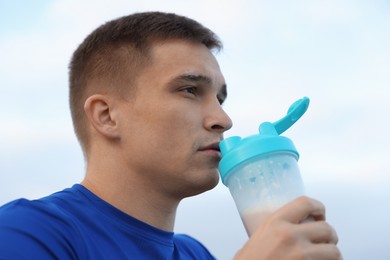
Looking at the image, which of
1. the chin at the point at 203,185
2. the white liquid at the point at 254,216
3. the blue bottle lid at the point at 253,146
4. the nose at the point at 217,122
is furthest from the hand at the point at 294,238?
the nose at the point at 217,122

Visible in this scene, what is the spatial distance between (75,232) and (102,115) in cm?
76

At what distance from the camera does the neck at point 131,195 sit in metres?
2.47

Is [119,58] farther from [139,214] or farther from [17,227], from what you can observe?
[17,227]

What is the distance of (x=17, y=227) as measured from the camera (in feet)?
6.38

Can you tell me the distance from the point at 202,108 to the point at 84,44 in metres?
1.11

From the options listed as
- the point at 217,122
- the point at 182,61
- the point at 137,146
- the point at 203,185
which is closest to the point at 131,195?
the point at 137,146

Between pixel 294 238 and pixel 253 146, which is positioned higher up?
pixel 253 146

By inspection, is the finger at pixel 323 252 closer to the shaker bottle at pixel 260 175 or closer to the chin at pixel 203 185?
the shaker bottle at pixel 260 175

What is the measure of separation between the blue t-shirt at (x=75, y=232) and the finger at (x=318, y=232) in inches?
40.5

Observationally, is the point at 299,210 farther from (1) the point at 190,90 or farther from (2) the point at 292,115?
(1) the point at 190,90

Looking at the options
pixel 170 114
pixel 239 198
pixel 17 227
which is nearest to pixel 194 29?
pixel 170 114

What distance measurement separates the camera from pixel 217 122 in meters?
2.40

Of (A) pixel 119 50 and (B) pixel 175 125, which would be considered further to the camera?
(A) pixel 119 50

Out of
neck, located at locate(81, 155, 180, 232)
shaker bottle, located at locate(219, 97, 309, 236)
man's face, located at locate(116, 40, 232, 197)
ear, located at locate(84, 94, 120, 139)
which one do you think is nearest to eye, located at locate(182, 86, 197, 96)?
man's face, located at locate(116, 40, 232, 197)
